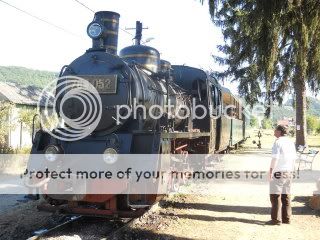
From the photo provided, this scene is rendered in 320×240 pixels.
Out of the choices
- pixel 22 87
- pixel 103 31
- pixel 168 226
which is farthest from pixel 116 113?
pixel 22 87

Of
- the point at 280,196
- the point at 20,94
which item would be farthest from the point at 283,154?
the point at 20,94

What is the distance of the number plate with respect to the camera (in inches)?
286

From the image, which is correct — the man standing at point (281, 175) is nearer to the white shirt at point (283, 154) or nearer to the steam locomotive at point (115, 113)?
the white shirt at point (283, 154)

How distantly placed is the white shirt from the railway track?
3.03m

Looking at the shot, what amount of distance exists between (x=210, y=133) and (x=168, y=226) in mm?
4278

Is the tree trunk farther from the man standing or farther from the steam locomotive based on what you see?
the steam locomotive

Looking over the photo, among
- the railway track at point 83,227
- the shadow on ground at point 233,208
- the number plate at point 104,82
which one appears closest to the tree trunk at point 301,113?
the shadow on ground at point 233,208

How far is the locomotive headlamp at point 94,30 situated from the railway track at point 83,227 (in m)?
3.52

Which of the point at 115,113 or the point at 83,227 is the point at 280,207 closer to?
the point at 115,113

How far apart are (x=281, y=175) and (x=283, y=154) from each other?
1.33 feet

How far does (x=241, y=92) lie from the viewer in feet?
94.0

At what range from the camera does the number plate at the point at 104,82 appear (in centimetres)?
725

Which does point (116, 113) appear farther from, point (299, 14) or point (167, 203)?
point (299, 14)

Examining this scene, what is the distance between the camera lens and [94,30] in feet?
25.4
